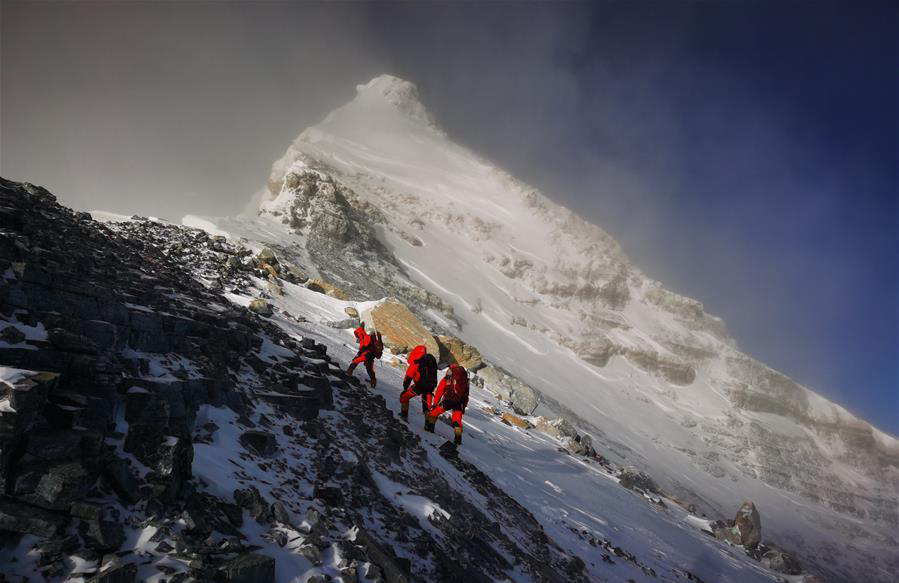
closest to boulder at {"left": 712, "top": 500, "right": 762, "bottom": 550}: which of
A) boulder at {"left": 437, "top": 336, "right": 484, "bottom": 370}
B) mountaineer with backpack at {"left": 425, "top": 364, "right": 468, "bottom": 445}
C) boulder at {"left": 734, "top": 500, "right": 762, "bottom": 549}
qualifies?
boulder at {"left": 734, "top": 500, "right": 762, "bottom": 549}

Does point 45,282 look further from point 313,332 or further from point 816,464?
point 816,464

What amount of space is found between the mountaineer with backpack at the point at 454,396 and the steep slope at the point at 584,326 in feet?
58.7

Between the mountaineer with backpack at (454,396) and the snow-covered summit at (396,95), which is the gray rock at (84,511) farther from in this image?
the snow-covered summit at (396,95)

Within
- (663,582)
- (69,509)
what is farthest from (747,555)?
(69,509)

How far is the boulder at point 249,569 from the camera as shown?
2.91 m

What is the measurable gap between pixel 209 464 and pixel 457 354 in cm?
1831

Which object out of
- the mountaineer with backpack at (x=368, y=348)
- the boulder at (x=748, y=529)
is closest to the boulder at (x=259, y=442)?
the mountaineer with backpack at (x=368, y=348)

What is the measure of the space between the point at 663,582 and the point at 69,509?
10099 millimetres

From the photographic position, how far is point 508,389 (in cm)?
2312

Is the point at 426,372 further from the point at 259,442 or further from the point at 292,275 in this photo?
the point at 292,275

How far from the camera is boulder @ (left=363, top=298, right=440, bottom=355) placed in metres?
18.4

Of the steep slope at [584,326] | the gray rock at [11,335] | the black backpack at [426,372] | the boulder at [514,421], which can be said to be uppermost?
the steep slope at [584,326]

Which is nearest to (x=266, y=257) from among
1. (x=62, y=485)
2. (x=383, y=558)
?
(x=383, y=558)

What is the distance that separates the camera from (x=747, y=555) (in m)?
16.6
